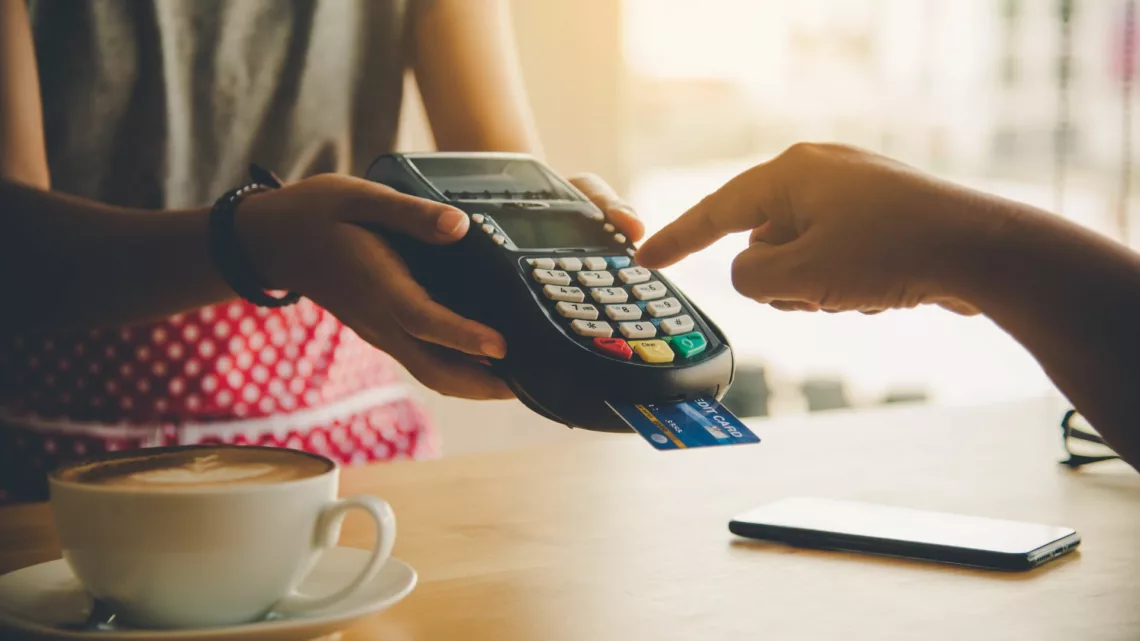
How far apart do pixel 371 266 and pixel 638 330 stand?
0.15 metres

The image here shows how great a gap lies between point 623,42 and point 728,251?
0.90 metres

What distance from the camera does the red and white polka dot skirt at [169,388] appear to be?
2.58 ft

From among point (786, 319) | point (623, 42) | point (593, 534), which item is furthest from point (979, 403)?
point (786, 319)

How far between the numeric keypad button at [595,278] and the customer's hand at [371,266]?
0.18 feet

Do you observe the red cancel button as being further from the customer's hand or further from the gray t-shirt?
the gray t-shirt

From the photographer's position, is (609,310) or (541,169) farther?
(541,169)

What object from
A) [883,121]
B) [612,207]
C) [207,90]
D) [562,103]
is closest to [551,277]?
[612,207]

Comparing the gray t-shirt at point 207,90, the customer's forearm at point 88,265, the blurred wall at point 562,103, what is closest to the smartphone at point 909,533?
the customer's forearm at point 88,265

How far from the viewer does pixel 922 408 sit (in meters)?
0.88

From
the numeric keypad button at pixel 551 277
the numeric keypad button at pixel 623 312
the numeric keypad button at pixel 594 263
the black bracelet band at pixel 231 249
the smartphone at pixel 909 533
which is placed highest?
the numeric keypad button at pixel 594 263

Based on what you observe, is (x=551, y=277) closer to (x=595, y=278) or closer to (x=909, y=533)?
(x=595, y=278)

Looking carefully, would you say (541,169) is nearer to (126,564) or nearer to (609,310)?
(609,310)

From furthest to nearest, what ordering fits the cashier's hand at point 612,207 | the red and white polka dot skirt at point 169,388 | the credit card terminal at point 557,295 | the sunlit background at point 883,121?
the sunlit background at point 883,121 < the red and white polka dot skirt at point 169,388 < the cashier's hand at point 612,207 < the credit card terminal at point 557,295

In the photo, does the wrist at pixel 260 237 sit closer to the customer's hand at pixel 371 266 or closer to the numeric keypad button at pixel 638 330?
the customer's hand at pixel 371 266
